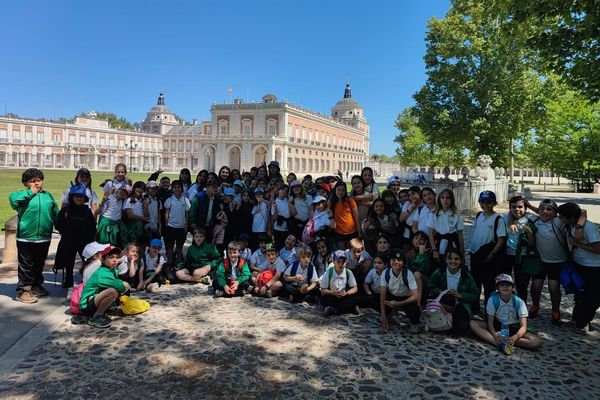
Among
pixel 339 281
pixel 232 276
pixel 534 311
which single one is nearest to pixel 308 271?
pixel 339 281

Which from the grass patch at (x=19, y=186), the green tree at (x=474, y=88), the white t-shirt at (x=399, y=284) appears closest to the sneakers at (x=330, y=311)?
the white t-shirt at (x=399, y=284)

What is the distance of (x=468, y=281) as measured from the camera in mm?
4910

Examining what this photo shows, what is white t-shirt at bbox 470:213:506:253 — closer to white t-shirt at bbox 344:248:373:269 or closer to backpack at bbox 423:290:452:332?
backpack at bbox 423:290:452:332

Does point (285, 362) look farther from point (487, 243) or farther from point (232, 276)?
point (487, 243)

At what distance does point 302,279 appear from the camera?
5.88 m

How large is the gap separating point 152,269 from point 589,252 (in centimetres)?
590

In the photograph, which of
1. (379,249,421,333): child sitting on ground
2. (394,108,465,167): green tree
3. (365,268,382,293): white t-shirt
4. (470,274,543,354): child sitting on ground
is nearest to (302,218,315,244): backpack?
(365,268,382,293): white t-shirt

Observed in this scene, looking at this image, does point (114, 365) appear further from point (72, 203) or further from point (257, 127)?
point (257, 127)

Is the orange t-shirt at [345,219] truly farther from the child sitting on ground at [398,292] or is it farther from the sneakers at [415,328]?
the sneakers at [415,328]

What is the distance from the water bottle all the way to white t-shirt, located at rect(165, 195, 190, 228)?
5091mm

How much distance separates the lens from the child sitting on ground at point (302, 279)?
19.0 ft

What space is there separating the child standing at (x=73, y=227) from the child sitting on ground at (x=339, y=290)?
3.43 meters

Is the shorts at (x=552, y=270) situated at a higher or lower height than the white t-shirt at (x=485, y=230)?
lower

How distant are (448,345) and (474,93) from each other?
22203 mm
